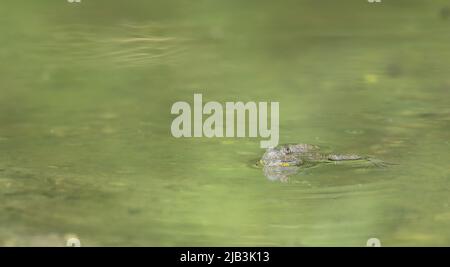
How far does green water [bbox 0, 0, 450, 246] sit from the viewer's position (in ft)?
7.92

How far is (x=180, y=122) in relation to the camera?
2996mm

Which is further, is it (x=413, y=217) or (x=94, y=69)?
(x=94, y=69)

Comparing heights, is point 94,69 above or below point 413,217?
above

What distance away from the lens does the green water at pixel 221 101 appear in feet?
7.92

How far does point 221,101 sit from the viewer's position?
10.3 ft
